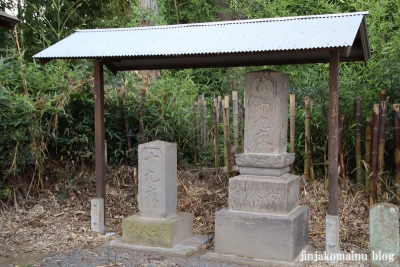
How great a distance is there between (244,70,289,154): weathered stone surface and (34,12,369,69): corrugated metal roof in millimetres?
492

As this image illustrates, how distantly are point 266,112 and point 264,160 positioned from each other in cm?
56

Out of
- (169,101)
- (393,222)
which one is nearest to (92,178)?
(169,101)

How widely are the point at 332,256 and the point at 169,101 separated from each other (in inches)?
169

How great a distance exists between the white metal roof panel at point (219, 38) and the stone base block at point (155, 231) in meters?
2.03

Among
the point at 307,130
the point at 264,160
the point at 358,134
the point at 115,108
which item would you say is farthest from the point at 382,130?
the point at 115,108

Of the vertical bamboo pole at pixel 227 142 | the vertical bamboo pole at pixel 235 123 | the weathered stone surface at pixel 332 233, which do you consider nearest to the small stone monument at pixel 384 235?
the weathered stone surface at pixel 332 233

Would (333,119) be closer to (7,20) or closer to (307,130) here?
(307,130)

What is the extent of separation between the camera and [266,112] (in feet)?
17.6

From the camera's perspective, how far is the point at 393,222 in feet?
15.5

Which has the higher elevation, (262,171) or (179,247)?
(262,171)

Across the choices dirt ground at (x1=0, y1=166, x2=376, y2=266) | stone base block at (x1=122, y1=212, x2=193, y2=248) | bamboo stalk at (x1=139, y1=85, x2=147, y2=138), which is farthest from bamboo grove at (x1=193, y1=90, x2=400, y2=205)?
stone base block at (x1=122, y1=212, x2=193, y2=248)

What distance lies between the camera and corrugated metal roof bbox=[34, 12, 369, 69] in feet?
15.9

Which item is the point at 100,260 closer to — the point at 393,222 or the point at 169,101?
the point at 393,222

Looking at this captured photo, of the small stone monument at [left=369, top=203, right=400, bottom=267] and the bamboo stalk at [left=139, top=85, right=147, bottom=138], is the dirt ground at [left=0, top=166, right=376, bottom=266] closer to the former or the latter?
the small stone monument at [left=369, top=203, right=400, bottom=267]
